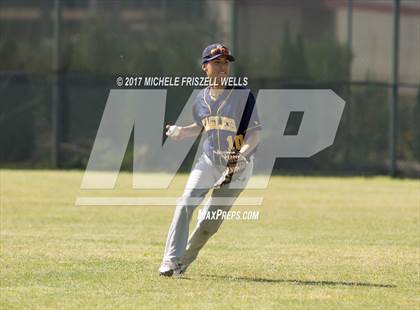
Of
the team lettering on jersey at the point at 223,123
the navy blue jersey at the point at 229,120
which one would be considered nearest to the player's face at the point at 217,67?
the navy blue jersey at the point at 229,120

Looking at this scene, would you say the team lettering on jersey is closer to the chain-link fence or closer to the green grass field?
the green grass field

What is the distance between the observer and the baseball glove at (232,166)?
1033 centimetres

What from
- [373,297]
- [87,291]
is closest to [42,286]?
[87,291]

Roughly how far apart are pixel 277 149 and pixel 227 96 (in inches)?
593

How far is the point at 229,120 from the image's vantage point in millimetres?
10430

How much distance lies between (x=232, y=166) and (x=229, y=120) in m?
0.45

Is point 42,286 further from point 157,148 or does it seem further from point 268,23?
point 268,23

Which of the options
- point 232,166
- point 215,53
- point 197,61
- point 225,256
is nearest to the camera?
point 215,53

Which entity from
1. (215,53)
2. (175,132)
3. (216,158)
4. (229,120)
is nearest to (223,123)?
(229,120)

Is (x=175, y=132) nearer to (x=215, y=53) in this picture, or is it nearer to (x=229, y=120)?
(x=229, y=120)

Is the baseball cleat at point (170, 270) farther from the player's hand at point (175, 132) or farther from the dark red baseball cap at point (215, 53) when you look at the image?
the dark red baseball cap at point (215, 53)

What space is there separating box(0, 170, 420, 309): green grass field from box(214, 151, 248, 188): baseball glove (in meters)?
0.94

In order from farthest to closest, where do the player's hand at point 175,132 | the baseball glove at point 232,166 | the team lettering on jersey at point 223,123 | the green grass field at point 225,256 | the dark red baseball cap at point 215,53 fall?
1. the player's hand at point 175,132
2. the team lettering on jersey at point 223,123
3. the baseball glove at point 232,166
4. the dark red baseball cap at point 215,53
5. the green grass field at point 225,256

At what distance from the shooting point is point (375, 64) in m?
26.1
